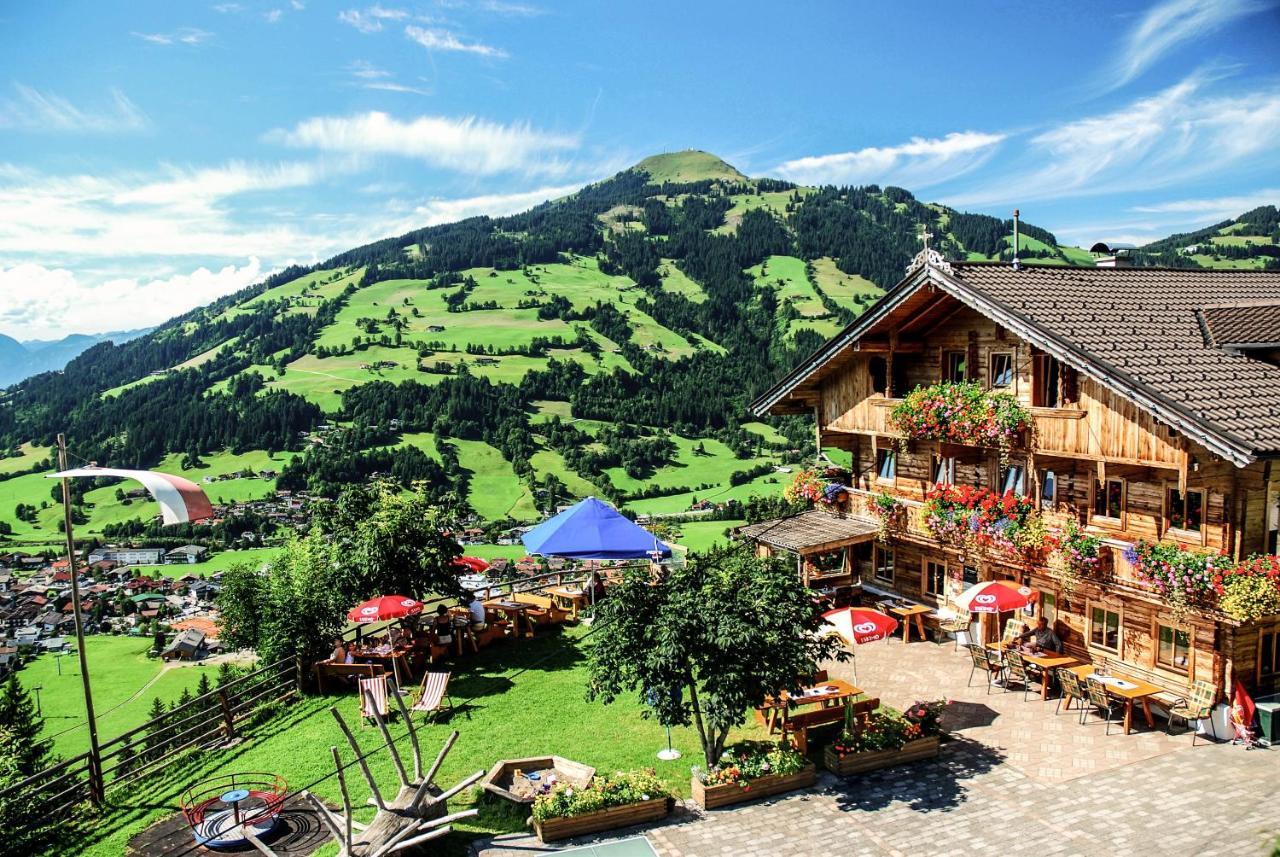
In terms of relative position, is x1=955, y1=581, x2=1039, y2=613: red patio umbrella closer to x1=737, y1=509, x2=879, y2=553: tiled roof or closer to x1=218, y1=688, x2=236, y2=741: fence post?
x1=737, y1=509, x2=879, y2=553: tiled roof

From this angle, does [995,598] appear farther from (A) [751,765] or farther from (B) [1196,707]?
(A) [751,765]

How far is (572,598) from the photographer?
82.0 ft

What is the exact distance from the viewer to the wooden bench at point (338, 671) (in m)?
19.1

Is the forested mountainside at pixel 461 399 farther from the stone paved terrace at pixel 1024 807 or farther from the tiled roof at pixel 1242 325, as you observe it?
the stone paved terrace at pixel 1024 807

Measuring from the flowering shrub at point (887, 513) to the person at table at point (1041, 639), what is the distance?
414 cm

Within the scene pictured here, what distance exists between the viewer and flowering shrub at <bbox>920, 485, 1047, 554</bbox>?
17.5 meters

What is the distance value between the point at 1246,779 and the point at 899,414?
961 centimetres

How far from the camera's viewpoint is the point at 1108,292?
1939cm

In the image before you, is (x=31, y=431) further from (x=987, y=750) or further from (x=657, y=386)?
(x=987, y=750)

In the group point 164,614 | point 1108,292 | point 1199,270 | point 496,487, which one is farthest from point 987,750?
point 496,487

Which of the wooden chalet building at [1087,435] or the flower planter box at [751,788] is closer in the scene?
the flower planter box at [751,788]

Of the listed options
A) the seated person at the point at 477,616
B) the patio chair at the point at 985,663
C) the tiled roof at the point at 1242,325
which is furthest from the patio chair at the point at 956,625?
the seated person at the point at 477,616

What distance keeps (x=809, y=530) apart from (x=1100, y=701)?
8.72 meters

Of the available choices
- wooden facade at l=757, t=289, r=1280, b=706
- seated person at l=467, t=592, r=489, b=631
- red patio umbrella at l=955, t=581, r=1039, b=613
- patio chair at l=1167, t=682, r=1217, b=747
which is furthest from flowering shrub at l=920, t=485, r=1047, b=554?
seated person at l=467, t=592, r=489, b=631
